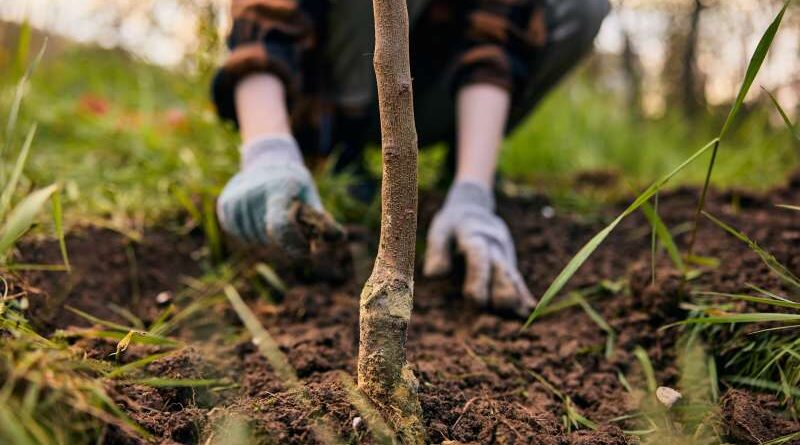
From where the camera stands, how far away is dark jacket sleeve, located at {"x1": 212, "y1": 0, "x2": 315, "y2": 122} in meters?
1.56

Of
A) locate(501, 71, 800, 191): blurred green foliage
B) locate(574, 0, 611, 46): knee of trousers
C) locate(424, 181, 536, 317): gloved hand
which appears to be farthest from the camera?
locate(501, 71, 800, 191): blurred green foliage

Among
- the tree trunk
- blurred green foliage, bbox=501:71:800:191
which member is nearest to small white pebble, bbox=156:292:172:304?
blurred green foliage, bbox=501:71:800:191

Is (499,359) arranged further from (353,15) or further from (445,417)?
(353,15)

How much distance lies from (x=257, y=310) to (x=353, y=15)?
98 cm

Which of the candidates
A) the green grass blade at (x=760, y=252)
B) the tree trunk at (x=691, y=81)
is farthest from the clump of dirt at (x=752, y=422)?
the tree trunk at (x=691, y=81)

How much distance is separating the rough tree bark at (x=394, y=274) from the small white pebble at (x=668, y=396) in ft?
1.45

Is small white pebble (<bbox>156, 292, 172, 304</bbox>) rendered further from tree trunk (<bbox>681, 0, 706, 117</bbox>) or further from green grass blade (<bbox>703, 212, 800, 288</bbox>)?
tree trunk (<bbox>681, 0, 706, 117</bbox>)

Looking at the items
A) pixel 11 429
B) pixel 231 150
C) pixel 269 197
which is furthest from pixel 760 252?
pixel 231 150

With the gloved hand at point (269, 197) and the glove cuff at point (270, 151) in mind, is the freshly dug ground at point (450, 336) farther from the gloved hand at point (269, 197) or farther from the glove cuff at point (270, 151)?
the glove cuff at point (270, 151)

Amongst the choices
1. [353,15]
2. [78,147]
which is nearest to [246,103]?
[353,15]

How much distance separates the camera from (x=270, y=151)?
1.44m

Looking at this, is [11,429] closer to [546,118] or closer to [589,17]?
[589,17]

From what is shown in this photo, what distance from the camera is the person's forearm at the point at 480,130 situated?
5.53 ft

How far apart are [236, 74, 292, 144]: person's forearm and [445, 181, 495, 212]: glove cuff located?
469 millimetres
